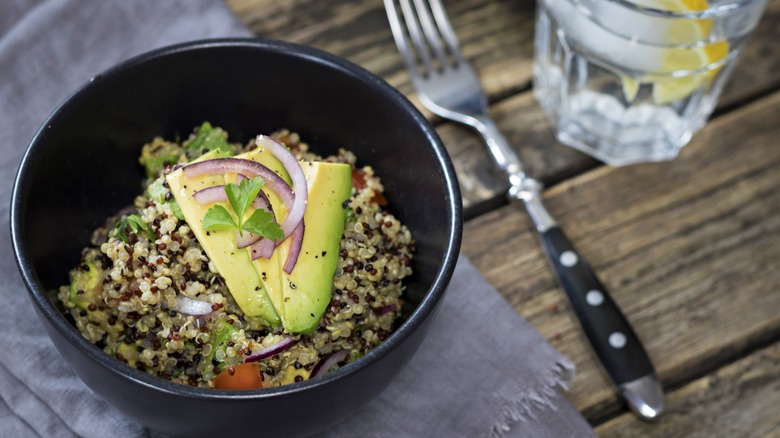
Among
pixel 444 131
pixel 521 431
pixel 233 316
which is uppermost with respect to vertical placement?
pixel 233 316

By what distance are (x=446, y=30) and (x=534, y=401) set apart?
88cm

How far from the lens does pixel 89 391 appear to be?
1563 millimetres

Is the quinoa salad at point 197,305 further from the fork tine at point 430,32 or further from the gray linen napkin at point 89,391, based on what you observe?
the fork tine at point 430,32

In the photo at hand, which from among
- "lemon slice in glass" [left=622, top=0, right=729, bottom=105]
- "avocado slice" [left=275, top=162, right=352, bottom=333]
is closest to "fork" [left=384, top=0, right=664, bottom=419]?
"lemon slice in glass" [left=622, top=0, right=729, bottom=105]

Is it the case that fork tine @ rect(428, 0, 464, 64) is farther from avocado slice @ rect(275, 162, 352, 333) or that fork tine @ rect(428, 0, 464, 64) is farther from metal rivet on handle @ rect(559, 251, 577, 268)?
avocado slice @ rect(275, 162, 352, 333)

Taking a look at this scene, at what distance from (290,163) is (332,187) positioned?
0.25 feet

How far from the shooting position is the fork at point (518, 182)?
172 centimetres

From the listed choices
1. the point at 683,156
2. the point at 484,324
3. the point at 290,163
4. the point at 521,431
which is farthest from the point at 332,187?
the point at 683,156

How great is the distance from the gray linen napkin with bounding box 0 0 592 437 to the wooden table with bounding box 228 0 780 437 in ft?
0.41

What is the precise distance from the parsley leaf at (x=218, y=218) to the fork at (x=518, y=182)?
2.41ft

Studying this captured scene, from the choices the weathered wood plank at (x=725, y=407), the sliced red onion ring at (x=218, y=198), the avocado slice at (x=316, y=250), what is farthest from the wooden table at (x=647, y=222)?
the sliced red onion ring at (x=218, y=198)

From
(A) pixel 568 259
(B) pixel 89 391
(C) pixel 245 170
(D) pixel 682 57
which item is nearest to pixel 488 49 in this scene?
(D) pixel 682 57

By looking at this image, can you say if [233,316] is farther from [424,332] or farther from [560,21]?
[560,21]

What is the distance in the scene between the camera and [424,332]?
142 centimetres
